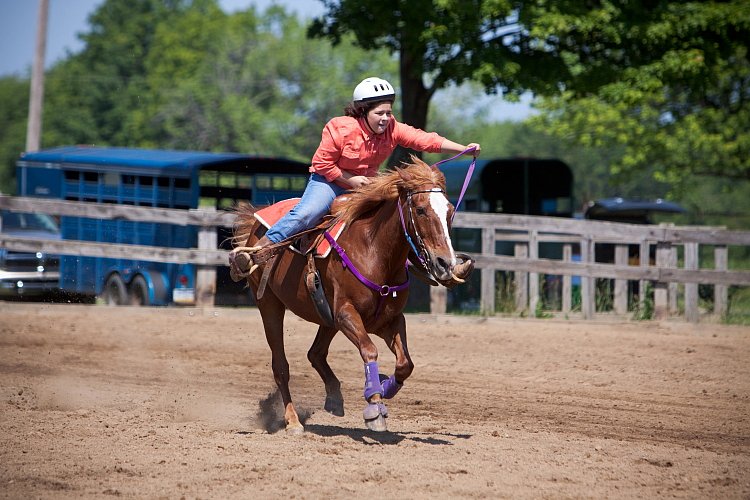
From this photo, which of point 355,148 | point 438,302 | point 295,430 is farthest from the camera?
point 438,302

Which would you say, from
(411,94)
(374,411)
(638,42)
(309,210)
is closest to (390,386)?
(374,411)

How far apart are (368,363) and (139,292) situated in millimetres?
10529

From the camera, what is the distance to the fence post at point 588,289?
15.8 meters

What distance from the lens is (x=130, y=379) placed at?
418 inches

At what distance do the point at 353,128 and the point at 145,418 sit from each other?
2.99 m

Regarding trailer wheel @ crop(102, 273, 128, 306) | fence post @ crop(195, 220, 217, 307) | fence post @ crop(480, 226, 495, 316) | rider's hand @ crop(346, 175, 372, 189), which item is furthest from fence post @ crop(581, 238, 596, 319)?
rider's hand @ crop(346, 175, 372, 189)

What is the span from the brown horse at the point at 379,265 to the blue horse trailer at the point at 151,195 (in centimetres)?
874

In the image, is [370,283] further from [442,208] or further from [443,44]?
[443,44]

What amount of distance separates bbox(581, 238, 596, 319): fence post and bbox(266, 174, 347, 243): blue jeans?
8.46 meters

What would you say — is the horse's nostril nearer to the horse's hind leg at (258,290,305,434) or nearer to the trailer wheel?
the horse's hind leg at (258,290,305,434)

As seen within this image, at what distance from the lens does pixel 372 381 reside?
7137mm

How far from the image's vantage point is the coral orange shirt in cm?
772

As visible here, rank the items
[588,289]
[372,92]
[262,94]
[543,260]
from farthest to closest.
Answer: [262,94] < [588,289] < [543,260] < [372,92]

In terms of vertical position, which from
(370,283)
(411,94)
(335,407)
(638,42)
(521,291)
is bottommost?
(335,407)
